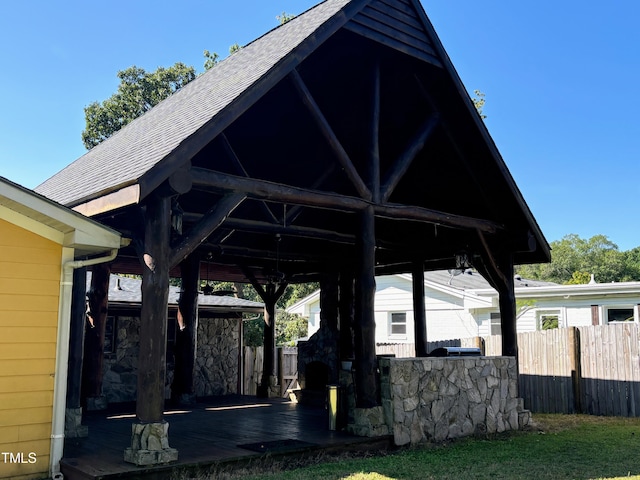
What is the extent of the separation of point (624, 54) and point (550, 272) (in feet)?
80.6

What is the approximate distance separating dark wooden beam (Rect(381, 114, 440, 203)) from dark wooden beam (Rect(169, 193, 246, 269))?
95.4 inches

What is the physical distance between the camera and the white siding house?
19.6m

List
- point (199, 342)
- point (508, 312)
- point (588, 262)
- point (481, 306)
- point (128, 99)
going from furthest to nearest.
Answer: point (588, 262)
point (128, 99)
point (481, 306)
point (199, 342)
point (508, 312)

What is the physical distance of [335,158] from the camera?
9047 millimetres

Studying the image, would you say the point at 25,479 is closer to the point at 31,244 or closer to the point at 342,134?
the point at 31,244

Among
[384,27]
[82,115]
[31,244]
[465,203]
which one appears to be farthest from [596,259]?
[31,244]

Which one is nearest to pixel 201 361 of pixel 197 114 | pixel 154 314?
pixel 197 114

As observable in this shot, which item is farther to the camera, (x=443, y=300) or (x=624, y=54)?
(x=624, y=54)

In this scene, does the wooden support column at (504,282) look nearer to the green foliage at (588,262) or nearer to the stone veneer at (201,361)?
the stone veneer at (201,361)

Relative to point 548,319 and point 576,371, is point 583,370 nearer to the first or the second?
point 576,371

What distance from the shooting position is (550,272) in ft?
188

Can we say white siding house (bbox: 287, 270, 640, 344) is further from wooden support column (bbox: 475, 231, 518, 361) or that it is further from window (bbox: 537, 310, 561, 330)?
wooden support column (bbox: 475, 231, 518, 361)

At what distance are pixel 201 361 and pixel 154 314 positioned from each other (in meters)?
9.40

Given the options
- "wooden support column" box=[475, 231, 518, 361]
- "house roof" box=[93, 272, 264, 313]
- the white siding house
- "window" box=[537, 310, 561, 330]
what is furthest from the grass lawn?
"window" box=[537, 310, 561, 330]
